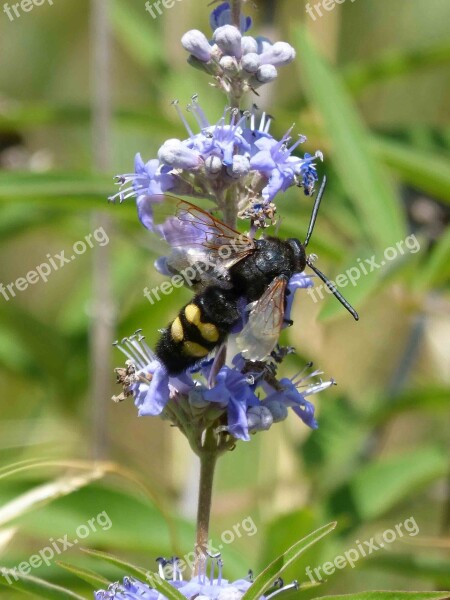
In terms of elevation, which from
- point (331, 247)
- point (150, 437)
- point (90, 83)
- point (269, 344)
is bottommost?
point (269, 344)

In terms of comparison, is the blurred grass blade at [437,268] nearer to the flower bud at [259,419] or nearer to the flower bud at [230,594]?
the flower bud at [259,419]

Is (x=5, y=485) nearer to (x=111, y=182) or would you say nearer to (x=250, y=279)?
(x=111, y=182)

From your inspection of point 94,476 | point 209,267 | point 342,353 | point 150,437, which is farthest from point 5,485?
point 150,437

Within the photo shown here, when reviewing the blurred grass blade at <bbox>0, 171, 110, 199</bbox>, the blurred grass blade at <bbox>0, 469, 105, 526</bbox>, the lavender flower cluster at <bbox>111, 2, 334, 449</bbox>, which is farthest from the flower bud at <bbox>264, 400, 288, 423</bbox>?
the blurred grass blade at <bbox>0, 171, 110, 199</bbox>

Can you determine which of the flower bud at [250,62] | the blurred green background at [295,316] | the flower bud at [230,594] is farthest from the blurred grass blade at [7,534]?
the flower bud at [250,62]

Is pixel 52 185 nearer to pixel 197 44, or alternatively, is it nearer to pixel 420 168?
pixel 197 44

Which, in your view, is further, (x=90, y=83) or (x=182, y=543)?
(x=90, y=83)
